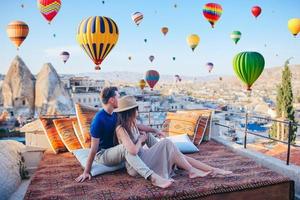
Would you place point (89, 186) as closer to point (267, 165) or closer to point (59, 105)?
point (267, 165)

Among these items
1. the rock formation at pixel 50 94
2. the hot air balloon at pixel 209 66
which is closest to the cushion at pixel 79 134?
the hot air balloon at pixel 209 66

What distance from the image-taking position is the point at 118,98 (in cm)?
361

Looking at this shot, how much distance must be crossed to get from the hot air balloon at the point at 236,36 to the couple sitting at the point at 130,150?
2257 cm

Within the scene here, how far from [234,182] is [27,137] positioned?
325 cm

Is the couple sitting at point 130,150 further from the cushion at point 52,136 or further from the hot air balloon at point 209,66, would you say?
the hot air balloon at point 209,66

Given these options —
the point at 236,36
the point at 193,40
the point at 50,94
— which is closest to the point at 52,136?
the point at 193,40

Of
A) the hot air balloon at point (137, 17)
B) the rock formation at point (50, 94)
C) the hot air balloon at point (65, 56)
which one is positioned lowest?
the rock formation at point (50, 94)

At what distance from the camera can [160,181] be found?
9.95 ft

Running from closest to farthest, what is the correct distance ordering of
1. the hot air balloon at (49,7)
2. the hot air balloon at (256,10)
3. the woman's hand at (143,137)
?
the woman's hand at (143,137), the hot air balloon at (49,7), the hot air balloon at (256,10)

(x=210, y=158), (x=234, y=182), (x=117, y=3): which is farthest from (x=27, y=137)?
(x=117, y=3)

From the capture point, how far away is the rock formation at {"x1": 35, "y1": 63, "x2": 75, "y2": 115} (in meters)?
59.2

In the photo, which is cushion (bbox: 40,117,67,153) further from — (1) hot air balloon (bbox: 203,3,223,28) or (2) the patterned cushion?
(1) hot air balloon (bbox: 203,3,223,28)

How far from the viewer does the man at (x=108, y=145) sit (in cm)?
321

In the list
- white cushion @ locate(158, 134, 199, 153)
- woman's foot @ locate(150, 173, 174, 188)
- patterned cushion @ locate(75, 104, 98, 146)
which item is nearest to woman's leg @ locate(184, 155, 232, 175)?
woman's foot @ locate(150, 173, 174, 188)
